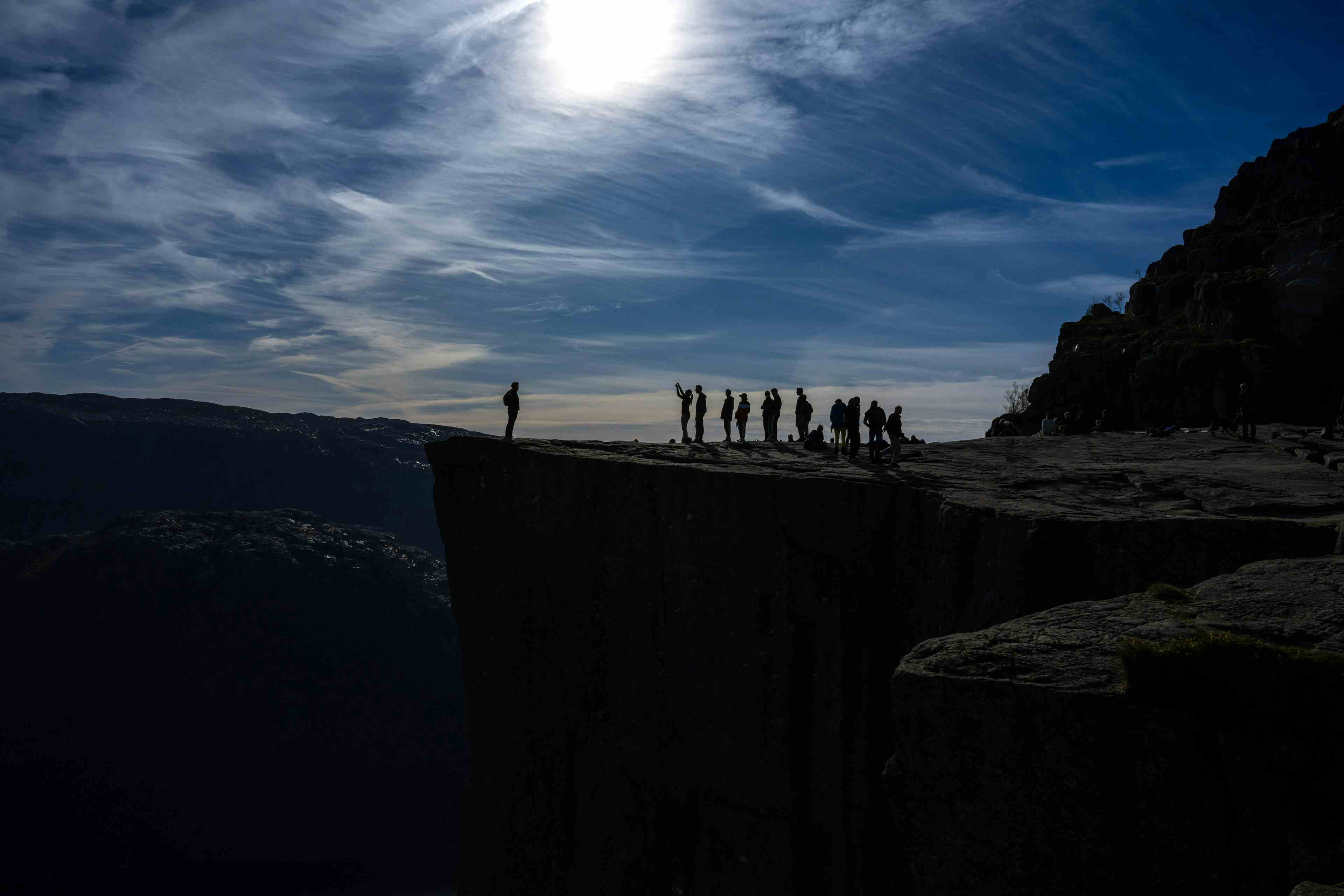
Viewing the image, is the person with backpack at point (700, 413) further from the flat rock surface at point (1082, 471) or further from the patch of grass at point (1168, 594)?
the patch of grass at point (1168, 594)

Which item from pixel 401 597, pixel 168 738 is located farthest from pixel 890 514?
pixel 401 597

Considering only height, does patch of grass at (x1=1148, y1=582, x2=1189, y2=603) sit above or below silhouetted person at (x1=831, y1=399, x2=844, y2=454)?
below

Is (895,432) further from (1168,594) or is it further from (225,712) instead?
(225,712)

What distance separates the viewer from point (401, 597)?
182m

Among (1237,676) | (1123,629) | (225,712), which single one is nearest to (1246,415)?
(1123,629)

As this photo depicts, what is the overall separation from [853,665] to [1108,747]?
48.5 ft

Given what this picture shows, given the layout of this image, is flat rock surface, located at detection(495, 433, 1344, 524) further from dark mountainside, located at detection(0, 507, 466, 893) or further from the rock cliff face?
dark mountainside, located at detection(0, 507, 466, 893)

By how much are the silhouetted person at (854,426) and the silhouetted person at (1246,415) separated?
691 inches

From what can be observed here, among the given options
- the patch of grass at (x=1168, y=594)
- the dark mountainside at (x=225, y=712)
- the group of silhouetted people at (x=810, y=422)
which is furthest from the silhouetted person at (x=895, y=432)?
the dark mountainside at (x=225, y=712)

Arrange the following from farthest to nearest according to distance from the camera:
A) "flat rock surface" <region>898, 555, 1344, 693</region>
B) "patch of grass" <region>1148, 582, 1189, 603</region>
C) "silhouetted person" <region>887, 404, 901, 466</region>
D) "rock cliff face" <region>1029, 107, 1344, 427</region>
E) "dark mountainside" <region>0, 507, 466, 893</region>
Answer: "dark mountainside" <region>0, 507, 466, 893</region>, "rock cliff face" <region>1029, 107, 1344, 427</region>, "silhouetted person" <region>887, 404, 901, 466</region>, "patch of grass" <region>1148, 582, 1189, 603</region>, "flat rock surface" <region>898, 555, 1344, 693</region>

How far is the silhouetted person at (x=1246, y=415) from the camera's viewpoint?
36906mm

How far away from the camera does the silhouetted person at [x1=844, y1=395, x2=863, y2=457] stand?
31.5m

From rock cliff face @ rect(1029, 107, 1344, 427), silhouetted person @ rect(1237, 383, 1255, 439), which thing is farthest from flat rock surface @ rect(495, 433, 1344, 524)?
rock cliff face @ rect(1029, 107, 1344, 427)

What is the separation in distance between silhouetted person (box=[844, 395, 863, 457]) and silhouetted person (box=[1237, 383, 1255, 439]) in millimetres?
17541
